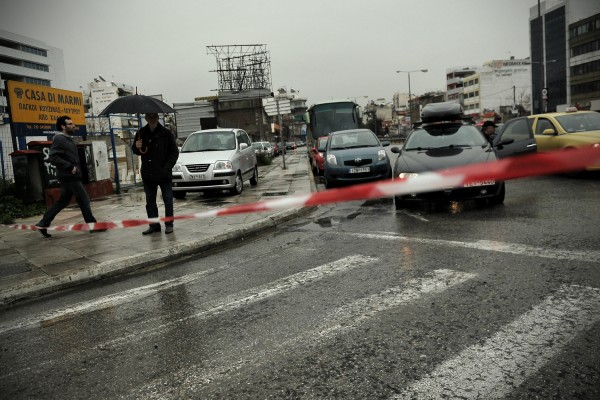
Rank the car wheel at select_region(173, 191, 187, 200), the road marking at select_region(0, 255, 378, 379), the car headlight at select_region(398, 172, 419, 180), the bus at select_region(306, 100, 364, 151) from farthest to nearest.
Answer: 1. the bus at select_region(306, 100, 364, 151)
2. the car wheel at select_region(173, 191, 187, 200)
3. the car headlight at select_region(398, 172, 419, 180)
4. the road marking at select_region(0, 255, 378, 379)

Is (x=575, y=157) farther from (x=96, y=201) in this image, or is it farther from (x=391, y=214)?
(x=96, y=201)

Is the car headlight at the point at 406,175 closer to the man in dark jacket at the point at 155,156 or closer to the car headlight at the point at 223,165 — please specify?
the man in dark jacket at the point at 155,156

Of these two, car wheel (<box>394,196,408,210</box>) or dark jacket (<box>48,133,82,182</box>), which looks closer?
dark jacket (<box>48,133,82,182</box>)

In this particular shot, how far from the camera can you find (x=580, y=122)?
1140 centimetres

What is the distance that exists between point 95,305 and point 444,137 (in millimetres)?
7257

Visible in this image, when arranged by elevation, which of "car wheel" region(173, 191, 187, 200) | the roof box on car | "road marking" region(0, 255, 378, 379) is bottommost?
"road marking" region(0, 255, 378, 379)

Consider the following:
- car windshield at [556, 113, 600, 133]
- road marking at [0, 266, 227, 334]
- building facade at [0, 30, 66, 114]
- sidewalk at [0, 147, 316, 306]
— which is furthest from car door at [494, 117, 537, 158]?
building facade at [0, 30, 66, 114]

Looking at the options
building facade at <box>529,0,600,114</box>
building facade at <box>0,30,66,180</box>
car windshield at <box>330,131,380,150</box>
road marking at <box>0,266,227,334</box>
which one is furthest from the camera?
building facade at <box>0,30,66,180</box>

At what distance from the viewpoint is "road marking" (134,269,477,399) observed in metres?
2.67

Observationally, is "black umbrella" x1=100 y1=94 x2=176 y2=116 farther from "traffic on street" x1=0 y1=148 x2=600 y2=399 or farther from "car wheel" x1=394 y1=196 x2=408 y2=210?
"car wheel" x1=394 y1=196 x2=408 y2=210

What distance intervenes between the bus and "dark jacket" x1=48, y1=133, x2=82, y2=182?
1730 centimetres

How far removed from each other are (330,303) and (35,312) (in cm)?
288

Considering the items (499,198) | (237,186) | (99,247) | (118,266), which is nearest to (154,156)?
(99,247)

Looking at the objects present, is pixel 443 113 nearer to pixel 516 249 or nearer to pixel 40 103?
pixel 516 249
